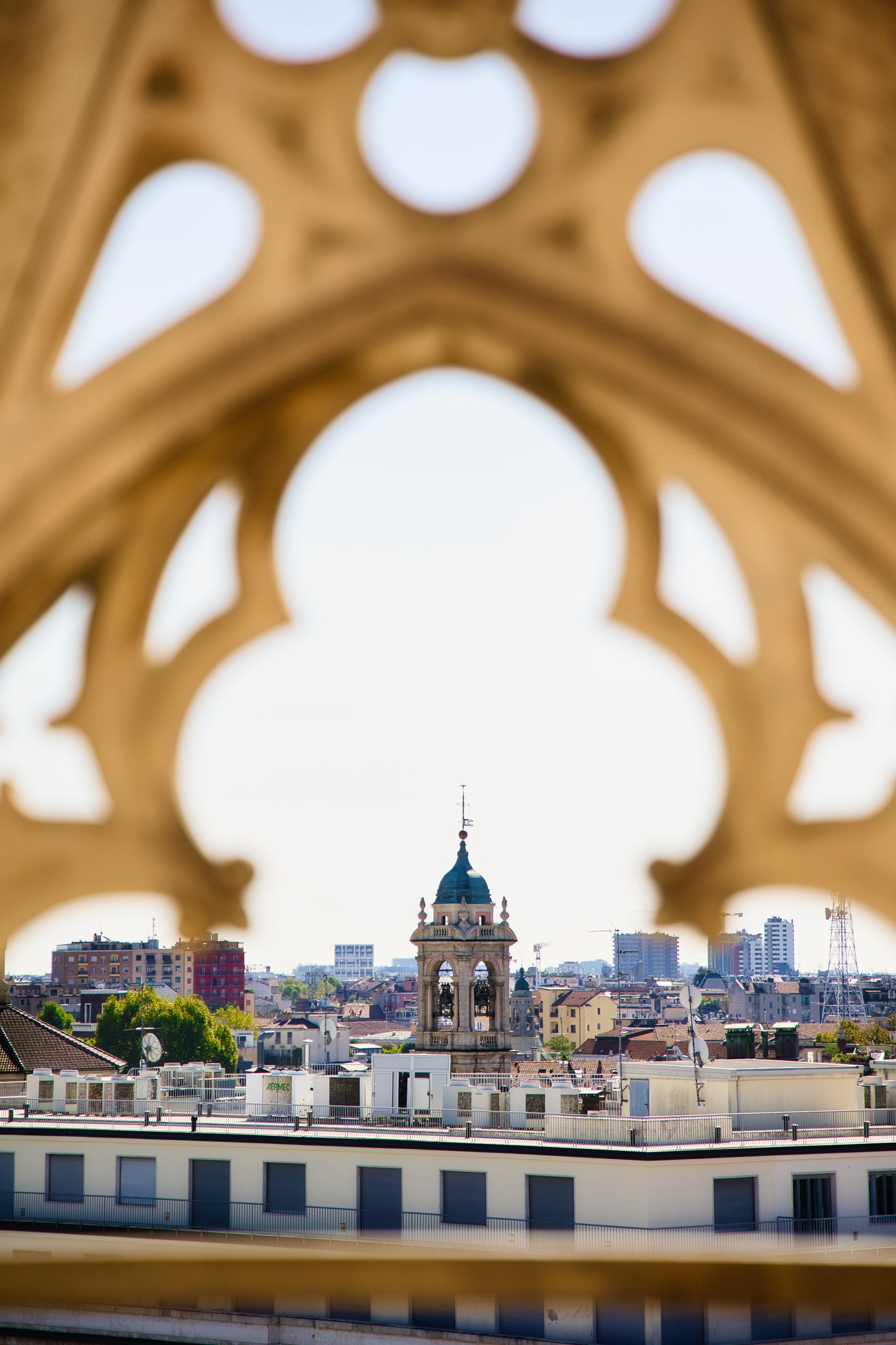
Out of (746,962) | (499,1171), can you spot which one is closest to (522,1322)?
(499,1171)

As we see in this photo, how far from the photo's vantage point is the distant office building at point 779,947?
176m

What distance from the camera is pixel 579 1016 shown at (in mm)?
85062

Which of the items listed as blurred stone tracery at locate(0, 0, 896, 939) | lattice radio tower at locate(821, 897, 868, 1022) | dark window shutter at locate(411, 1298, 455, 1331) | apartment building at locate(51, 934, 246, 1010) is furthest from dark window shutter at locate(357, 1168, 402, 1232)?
apartment building at locate(51, 934, 246, 1010)

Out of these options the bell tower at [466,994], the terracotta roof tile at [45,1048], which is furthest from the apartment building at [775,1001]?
the terracotta roof tile at [45,1048]

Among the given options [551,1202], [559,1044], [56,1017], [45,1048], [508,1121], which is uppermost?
[508,1121]

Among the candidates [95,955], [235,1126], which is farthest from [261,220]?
[95,955]

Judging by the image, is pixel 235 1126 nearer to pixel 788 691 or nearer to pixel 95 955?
pixel 788 691

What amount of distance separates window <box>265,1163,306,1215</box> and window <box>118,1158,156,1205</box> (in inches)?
47.6

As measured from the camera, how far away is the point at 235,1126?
17.8 m

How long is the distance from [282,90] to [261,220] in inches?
8.1

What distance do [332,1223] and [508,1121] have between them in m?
2.36

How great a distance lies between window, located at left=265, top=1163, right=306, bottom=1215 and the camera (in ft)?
→ 55.1

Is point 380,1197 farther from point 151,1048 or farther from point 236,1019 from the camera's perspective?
point 236,1019

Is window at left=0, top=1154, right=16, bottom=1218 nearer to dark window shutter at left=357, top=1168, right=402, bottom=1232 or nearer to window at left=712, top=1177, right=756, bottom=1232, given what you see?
dark window shutter at left=357, top=1168, right=402, bottom=1232
